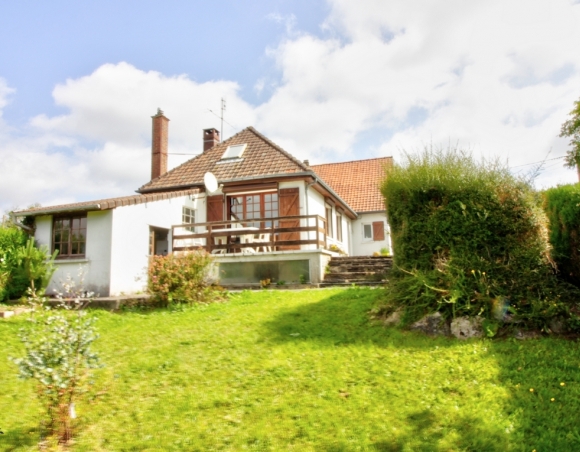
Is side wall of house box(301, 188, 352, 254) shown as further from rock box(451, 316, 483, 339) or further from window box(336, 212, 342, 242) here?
rock box(451, 316, 483, 339)

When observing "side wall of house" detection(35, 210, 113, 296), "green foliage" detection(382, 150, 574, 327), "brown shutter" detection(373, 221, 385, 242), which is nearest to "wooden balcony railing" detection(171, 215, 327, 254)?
"side wall of house" detection(35, 210, 113, 296)

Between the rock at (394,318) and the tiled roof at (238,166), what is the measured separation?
9676 millimetres

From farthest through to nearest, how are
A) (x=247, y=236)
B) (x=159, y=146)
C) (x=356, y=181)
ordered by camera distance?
(x=356, y=181)
(x=159, y=146)
(x=247, y=236)

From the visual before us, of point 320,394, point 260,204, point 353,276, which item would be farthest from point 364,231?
point 320,394

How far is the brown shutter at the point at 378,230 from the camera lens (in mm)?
23623

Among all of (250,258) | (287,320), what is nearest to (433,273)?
(287,320)

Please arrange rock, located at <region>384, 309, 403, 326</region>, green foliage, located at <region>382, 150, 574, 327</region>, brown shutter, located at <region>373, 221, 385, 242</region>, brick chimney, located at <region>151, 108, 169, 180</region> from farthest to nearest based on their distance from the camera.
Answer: brown shutter, located at <region>373, 221, 385, 242</region> < brick chimney, located at <region>151, 108, 169, 180</region> < rock, located at <region>384, 309, 403, 326</region> < green foliage, located at <region>382, 150, 574, 327</region>

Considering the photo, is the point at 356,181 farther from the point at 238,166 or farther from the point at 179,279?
the point at 179,279

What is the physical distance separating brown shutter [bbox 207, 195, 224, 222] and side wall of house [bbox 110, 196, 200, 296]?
2782mm

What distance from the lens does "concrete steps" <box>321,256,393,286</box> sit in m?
12.8

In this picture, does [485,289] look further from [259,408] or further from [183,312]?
[183,312]

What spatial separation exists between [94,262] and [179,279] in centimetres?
398

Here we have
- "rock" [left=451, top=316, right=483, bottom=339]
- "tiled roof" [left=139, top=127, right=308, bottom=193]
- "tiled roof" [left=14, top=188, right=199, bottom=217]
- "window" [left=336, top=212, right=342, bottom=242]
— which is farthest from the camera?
"window" [left=336, top=212, right=342, bottom=242]

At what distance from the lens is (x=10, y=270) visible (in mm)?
11898
